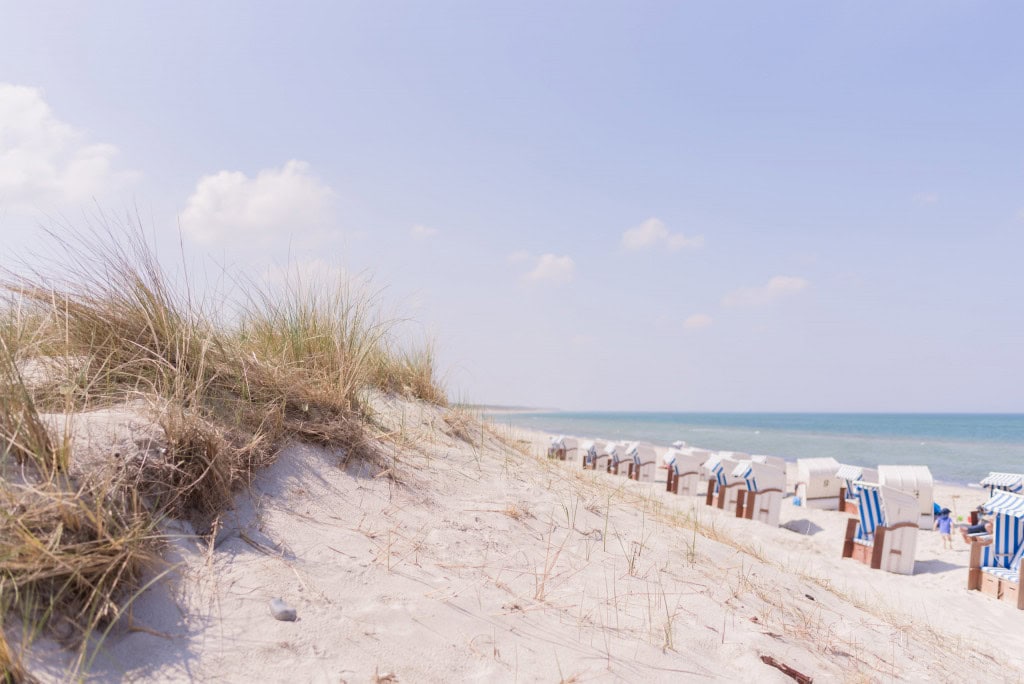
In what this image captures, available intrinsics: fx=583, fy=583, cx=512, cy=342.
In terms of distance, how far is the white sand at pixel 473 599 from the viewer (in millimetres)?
2092

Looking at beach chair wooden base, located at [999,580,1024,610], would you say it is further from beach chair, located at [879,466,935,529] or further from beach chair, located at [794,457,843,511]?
beach chair, located at [794,457,843,511]

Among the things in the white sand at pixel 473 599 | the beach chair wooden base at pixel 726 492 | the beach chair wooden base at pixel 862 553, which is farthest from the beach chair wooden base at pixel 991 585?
→ the beach chair wooden base at pixel 726 492

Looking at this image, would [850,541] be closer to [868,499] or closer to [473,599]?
[868,499]

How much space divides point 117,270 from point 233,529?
185cm

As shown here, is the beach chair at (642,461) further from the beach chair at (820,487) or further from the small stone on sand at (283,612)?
the small stone on sand at (283,612)

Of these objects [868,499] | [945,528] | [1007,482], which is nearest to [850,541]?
[868,499]

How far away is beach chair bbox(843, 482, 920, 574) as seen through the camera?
8.04 m

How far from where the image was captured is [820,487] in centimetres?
1335

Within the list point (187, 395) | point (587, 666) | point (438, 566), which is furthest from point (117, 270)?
point (587, 666)

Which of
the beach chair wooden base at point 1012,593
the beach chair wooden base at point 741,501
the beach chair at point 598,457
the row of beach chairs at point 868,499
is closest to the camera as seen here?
the beach chair wooden base at point 1012,593

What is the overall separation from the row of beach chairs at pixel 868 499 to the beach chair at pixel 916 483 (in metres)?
0.02

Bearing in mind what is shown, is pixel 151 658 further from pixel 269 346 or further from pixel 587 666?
pixel 269 346

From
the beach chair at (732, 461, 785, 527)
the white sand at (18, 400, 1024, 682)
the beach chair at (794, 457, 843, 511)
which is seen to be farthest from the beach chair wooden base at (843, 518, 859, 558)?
the beach chair at (794, 457, 843, 511)

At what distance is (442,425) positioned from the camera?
16.8 ft
